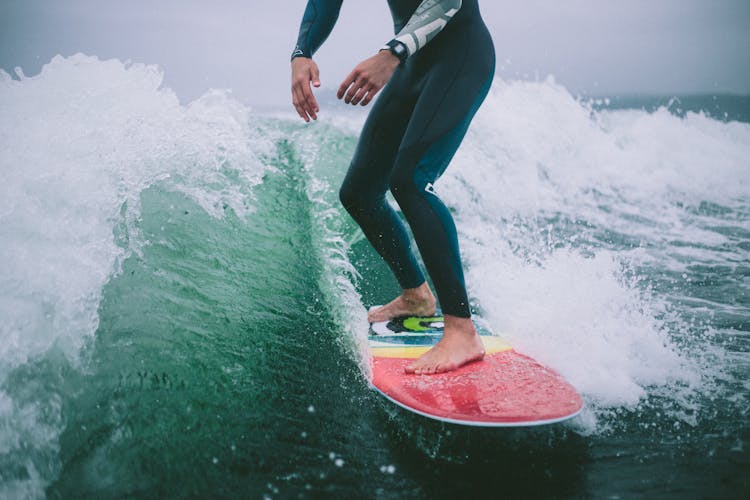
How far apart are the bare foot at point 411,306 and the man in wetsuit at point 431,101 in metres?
0.55

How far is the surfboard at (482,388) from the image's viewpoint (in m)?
1.59

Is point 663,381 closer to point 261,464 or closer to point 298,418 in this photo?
point 298,418

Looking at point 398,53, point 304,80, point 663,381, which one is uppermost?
point 398,53

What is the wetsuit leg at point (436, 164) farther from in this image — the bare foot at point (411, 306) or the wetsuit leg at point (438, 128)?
the bare foot at point (411, 306)

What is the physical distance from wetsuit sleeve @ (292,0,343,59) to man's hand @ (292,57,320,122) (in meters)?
0.21

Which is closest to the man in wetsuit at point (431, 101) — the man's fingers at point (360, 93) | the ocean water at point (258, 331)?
the man's fingers at point (360, 93)

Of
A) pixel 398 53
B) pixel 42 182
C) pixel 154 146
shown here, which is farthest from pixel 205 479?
pixel 154 146

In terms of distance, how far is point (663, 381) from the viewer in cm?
200

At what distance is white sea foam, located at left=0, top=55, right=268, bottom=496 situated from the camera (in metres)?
1.81

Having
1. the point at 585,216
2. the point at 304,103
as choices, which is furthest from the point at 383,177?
the point at 585,216

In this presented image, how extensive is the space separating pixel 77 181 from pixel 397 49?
1.92 metres

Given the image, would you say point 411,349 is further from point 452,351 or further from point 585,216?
point 585,216

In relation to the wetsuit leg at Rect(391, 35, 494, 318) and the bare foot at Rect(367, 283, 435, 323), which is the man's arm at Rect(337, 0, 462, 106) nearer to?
the wetsuit leg at Rect(391, 35, 494, 318)

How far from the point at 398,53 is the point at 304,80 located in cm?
39
